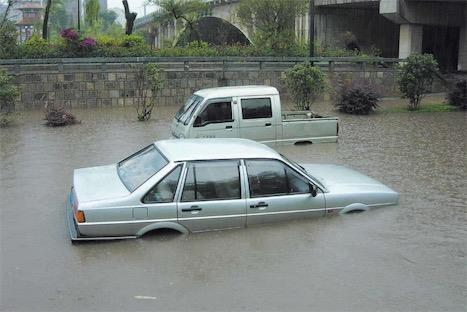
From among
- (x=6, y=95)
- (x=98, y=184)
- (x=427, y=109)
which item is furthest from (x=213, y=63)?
(x=98, y=184)

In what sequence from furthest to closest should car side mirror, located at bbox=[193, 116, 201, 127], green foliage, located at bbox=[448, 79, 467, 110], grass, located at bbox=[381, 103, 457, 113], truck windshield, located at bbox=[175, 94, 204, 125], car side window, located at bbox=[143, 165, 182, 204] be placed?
green foliage, located at bbox=[448, 79, 467, 110] → grass, located at bbox=[381, 103, 457, 113] → truck windshield, located at bbox=[175, 94, 204, 125] → car side mirror, located at bbox=[193, 116, 201, 127] → car side window, located at bbox=[143, 165, 182, 204]

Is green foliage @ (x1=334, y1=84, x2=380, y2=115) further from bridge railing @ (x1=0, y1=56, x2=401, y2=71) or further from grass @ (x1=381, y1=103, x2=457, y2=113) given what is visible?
bridge railing @ (x1=0, y1=56, x2=401, y2=71)

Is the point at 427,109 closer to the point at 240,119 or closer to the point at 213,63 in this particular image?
the point at 213,63

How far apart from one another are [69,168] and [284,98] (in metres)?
14.7

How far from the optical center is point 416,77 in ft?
74.4

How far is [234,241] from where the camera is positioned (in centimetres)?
713

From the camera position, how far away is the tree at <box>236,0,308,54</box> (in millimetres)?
31516

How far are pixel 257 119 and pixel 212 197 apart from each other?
21.4ft

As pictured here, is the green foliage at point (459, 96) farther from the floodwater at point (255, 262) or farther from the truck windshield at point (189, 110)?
the truck windshield at point (189, 110)

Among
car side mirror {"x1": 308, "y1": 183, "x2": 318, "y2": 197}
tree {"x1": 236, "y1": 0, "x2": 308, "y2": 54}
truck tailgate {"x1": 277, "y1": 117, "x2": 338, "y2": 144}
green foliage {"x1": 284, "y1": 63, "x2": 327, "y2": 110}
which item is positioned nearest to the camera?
car side mirror {"x1": 308, "y1": 183, "x2": 318, "y2": 197}

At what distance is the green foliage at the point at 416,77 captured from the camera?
22.7 m

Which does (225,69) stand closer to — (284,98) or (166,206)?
(284,98)

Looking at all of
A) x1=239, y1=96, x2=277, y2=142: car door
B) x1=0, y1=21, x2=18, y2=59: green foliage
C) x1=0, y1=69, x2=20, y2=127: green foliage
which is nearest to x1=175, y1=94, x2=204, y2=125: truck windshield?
x1=239, y1=96, x2=277, y2=142: car door

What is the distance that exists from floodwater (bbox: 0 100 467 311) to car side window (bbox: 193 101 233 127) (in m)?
3.52
